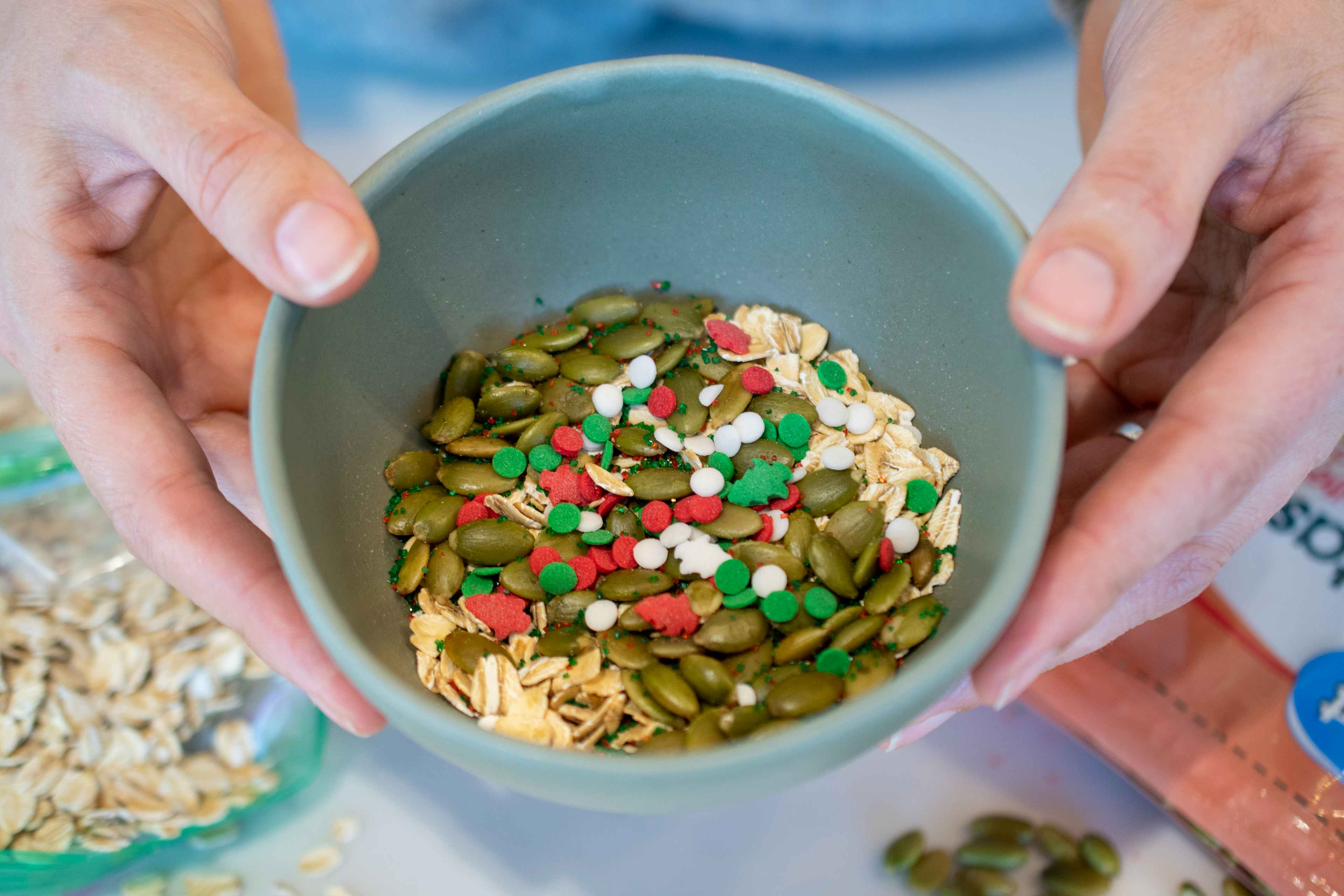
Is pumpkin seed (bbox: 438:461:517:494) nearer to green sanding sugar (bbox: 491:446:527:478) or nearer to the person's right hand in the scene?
green sanding sugar (bbox: 491:446:527:478)

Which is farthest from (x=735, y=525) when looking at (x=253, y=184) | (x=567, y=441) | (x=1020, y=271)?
(x=253, y=184)

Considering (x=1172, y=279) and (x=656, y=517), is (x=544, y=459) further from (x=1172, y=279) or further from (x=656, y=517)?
(x=1172, y=279)

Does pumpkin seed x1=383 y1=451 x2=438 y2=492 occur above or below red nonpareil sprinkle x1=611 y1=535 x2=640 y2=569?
below

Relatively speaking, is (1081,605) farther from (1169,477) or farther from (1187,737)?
(1187,737)

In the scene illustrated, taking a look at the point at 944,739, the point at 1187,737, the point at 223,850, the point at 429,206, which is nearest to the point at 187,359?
the point at 429,206

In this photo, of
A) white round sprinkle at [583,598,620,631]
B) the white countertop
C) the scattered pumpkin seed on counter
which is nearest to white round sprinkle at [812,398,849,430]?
the scattered pumpkin seed on counter

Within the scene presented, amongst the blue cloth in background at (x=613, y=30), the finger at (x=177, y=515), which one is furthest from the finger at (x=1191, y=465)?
the blue cloth in background at (x=613, y=30)

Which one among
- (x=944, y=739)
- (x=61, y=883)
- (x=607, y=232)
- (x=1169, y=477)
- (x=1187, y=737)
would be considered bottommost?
(x=61, y=883)
